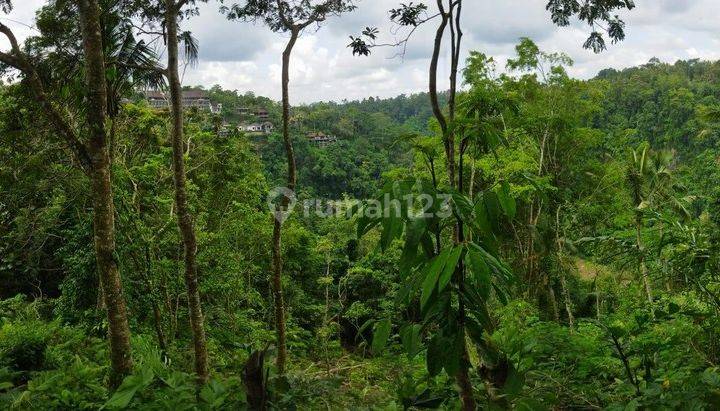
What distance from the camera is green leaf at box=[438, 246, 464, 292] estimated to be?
940mm

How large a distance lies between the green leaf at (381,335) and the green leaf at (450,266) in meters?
0.38

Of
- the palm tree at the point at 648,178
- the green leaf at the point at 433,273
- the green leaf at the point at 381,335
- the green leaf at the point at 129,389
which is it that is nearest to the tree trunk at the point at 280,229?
the green leaf at the point at 129,389

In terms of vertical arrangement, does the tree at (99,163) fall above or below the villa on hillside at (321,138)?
below

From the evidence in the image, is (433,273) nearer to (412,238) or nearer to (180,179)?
(412,238)

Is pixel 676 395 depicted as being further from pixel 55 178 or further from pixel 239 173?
pixel 239 173

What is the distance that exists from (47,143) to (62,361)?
193 inches

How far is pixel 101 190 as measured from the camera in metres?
3.29

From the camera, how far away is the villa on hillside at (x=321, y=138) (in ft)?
158

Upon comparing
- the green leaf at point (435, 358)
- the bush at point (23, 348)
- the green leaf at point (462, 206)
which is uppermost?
the green leaf at point (462, 206)

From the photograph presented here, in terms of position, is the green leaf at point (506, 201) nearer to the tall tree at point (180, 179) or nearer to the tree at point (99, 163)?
the tree at point (99, 163)

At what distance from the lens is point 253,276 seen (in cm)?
1386

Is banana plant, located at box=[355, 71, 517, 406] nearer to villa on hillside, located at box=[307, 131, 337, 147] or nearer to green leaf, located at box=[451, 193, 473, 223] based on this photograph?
green leaf, located at box=[451, 193, 473, 223]

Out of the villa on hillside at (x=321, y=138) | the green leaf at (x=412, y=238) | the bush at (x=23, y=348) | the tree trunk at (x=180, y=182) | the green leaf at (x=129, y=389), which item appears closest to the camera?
the green leaf at (x=412, y=238)

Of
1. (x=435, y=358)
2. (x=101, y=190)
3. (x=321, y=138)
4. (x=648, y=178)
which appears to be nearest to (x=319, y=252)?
(x=648, y=178)
